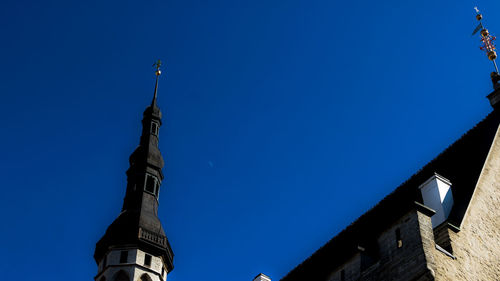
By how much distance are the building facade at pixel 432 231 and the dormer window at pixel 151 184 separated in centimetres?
1815

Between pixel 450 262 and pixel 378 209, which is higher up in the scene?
pixel 378 209

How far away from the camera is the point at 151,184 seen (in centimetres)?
3497

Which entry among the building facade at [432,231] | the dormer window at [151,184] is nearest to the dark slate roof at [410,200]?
the building facade at [432,231]

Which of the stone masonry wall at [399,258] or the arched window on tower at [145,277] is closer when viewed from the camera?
the stone masonry wall at [399,258]

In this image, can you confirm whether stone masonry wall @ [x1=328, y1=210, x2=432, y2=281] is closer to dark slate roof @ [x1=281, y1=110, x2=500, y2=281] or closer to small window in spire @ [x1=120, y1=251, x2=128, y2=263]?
dark slate roof @ [x1=281, y1=110, x2=500, y2=281]

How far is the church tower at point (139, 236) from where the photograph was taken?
31359mm

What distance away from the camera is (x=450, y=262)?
1334 centimetres

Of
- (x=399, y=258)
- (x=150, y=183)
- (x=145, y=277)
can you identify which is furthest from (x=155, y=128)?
(x=399, y=258)

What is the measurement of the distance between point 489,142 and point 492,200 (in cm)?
184

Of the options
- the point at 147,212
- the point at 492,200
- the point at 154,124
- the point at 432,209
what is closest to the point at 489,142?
the point at 492,200

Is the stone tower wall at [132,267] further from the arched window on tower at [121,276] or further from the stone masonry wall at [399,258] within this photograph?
the stone masonry wall at [399,258]

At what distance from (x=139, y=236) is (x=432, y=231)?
65.5 feet

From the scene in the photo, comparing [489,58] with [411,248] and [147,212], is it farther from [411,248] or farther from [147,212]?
[147,212]

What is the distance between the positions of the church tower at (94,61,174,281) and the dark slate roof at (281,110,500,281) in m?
15.1
